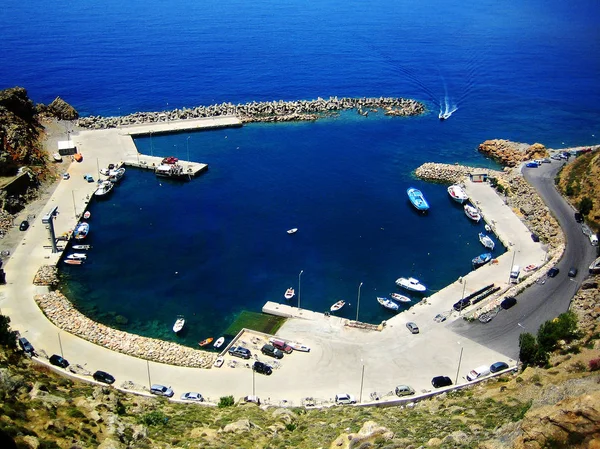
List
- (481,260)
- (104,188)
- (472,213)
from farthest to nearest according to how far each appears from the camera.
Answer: (104,188) → (472,213) → (481,260)

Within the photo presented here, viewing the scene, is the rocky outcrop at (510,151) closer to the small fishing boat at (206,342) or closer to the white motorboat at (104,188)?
the small fishing boat at (206,342)

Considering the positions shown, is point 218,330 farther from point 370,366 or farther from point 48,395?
point 48,395

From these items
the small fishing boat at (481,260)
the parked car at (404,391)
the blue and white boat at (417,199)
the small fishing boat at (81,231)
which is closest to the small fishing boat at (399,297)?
the small fishing boat at (481,260)

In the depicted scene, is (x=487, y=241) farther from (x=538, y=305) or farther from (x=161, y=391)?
(x=161, y=391)

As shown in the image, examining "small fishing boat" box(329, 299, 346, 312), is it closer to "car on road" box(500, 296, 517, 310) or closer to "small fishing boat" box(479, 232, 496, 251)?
"car on road" box(500, 296, 517, 310)

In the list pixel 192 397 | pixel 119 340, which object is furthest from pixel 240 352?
pixel 119 340

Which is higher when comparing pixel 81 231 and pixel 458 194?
pixel 458 194

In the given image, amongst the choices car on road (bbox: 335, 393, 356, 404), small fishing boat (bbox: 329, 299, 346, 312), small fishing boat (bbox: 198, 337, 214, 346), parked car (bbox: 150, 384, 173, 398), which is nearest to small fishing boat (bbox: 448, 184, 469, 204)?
small fishing boat (bbox: 329, 299, 346, 312)

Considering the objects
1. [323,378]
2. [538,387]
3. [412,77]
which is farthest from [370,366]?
[412,77]
